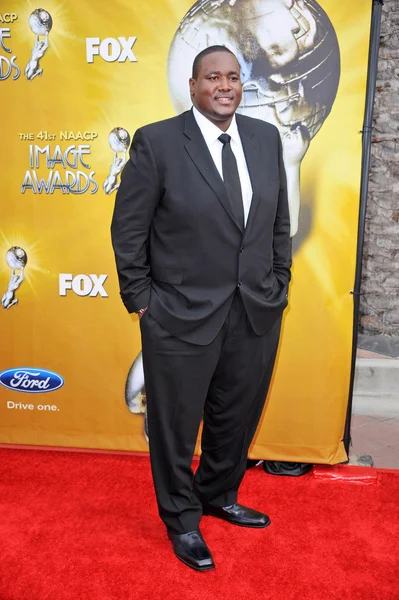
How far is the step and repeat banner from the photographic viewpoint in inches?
98.3

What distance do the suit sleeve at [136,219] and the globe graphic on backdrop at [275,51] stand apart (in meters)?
0.77

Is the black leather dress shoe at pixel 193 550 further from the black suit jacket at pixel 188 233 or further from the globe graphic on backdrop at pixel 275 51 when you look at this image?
the globe graphic on backdrop at pixel 275 51

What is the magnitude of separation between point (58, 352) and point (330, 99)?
157 cm

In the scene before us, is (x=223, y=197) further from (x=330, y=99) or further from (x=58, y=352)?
(x=58, y=352)

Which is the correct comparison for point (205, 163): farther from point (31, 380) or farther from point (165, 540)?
point (31, 380)

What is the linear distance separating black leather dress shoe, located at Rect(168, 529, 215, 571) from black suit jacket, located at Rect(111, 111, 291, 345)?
673 mm

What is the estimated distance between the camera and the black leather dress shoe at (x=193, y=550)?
6.73 ft

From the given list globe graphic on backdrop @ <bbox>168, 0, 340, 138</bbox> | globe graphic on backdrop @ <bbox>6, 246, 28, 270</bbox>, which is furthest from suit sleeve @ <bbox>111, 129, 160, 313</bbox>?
globe graphic on backdrop @ <bbox>6, 246, 28, 270</bbox>

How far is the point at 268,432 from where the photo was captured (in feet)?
9.23

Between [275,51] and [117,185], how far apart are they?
825 mm

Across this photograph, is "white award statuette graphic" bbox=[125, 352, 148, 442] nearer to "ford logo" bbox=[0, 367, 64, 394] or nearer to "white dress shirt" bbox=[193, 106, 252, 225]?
"ford logo" bbox=[0, 367, 64, 394]

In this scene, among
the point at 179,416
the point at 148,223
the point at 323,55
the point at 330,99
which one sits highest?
the point at 323,55

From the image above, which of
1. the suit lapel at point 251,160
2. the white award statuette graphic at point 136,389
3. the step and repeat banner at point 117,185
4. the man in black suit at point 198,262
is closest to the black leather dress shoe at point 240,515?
the man in black suit at point 198,262

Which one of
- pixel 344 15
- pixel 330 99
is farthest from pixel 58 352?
pixel 344 15
